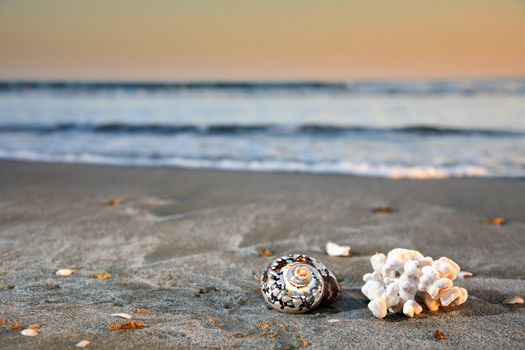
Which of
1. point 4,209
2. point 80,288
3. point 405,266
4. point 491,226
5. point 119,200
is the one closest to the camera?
point 405,266

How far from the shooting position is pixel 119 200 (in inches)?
187

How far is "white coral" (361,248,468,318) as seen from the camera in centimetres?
235

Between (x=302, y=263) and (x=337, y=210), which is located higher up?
(x=302, y=263)

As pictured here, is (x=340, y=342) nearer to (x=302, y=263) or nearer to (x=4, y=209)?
(x=302, y=263)

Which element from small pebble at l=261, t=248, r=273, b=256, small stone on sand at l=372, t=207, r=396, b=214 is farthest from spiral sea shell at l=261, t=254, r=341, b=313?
small stone on sand at l=372, t=207, r=396, b=214

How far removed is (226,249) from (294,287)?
1136mm

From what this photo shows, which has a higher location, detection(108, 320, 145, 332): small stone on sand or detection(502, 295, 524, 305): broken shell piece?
detection(108, 320, 145, 332): small stone on sand

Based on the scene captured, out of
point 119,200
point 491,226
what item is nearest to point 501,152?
point 491,226

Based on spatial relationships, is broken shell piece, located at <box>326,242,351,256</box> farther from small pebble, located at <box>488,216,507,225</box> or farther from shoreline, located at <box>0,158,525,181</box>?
shoreline, located at <box>0,158,525,181</box>

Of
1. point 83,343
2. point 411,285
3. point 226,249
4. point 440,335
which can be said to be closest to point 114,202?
point 226,249

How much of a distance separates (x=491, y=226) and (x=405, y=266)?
6.56ft

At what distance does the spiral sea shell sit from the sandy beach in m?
0.07

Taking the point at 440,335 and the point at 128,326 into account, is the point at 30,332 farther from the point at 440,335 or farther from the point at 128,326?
the point at 440,335

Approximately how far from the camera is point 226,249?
347cm
